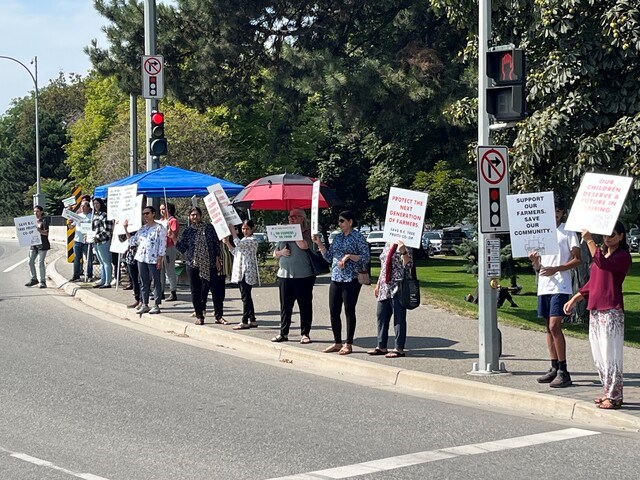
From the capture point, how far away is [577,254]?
34.4ft

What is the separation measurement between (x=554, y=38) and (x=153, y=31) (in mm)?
8920

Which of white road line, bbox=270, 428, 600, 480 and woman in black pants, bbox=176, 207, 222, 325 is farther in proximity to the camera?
woman in black pants, bbox=176, 207, 222, 325

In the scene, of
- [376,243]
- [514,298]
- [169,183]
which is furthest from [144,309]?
[376,243]

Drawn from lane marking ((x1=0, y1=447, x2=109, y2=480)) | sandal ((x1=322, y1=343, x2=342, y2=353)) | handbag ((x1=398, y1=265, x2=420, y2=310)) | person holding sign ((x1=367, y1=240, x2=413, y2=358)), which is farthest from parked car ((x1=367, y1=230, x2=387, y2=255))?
lane marking ((x1=0, y1=447, x2=109, y2=480))

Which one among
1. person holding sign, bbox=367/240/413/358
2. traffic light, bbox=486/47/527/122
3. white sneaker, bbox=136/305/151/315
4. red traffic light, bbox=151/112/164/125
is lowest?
white sneaker, bbox=136/305/151/315

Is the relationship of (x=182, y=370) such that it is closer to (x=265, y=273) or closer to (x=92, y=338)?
(x=92, y=338)

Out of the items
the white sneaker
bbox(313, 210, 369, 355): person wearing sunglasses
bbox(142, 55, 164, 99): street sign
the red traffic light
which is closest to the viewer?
bbox(313, 210, 369, 355): person wearing sunglasses

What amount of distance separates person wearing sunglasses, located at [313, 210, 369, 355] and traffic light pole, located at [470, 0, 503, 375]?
2092 millimetres

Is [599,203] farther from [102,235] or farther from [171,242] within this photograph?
[102,235]

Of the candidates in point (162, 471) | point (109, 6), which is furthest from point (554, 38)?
point (109, 6)

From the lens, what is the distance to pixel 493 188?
11.2 meters

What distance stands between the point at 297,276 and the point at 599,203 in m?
5.42

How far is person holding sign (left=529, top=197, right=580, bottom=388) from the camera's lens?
10.5 metres

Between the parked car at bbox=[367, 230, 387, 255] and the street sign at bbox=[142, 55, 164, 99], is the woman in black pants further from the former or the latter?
the parked car at bbox=[367, 230, 387, 255]
